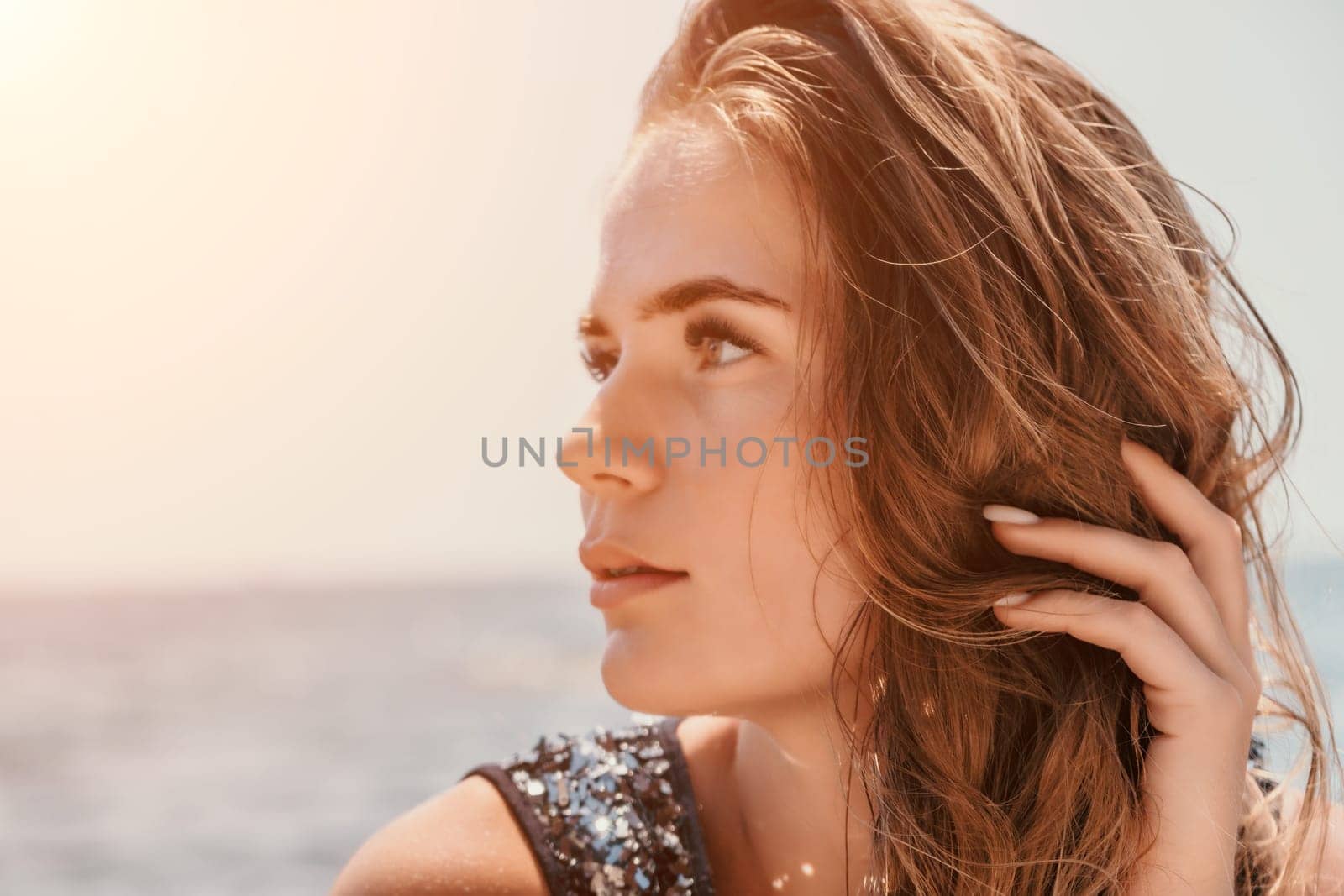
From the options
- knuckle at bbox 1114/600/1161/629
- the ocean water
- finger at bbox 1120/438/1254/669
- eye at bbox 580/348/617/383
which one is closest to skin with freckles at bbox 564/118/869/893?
eye at bbox 580/348/617/383

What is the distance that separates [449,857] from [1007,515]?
1134mm

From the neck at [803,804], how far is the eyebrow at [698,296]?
2.13 feet

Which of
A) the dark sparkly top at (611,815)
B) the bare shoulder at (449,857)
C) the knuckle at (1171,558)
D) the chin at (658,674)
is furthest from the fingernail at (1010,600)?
the bare shoulder at (449,857)

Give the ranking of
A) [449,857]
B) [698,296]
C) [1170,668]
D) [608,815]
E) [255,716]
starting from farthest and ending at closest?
[255,716]
[608,815]
[449,857]
[698,296]
[1170,668]

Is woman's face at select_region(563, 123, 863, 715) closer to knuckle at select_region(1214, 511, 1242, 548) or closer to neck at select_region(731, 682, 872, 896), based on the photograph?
neck at select_region(731, 682, 872, 896)

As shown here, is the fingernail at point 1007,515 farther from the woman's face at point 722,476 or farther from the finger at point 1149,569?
the woman's face at point 722,476

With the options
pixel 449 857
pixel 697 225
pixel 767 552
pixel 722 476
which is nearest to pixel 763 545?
pixel 767 552

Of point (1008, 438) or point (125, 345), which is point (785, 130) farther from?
point (125, 345)

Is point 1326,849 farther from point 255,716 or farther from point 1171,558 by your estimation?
point 255,716

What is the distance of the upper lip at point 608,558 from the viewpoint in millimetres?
1534

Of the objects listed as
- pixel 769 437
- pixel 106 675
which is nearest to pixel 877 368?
pixel 769 437

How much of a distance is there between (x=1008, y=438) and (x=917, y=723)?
1.49ft

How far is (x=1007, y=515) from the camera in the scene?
147 cm

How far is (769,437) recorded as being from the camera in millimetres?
1508
